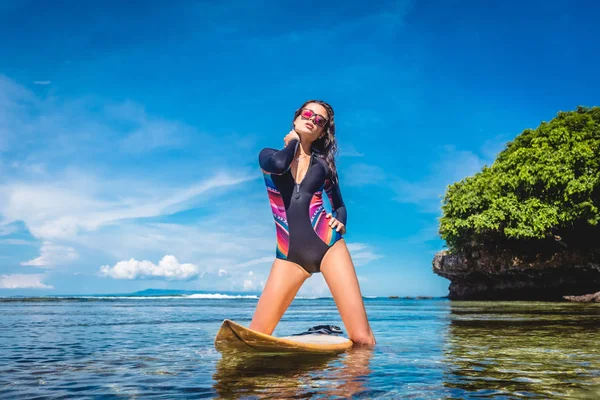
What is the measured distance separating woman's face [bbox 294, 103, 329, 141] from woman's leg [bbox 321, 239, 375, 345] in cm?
128

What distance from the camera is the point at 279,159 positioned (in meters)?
4.80

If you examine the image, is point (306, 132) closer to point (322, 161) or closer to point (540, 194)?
point (322, 161)

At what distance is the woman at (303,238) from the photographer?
16.0 ft

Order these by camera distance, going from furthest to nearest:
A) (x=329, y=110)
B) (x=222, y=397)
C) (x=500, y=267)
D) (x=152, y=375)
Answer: (x=500, y=267), (x=329, y=110), (x=152, y=375), (x=222, y=397)

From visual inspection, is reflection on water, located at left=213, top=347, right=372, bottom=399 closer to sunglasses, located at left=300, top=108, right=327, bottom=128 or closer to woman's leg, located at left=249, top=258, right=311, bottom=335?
woman's leg, located at left=249, top=258, right=311, bottom=335

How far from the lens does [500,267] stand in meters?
31.4

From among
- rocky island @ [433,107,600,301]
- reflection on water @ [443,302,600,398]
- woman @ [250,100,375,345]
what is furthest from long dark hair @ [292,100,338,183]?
rocky island @ [433,107,600,301]

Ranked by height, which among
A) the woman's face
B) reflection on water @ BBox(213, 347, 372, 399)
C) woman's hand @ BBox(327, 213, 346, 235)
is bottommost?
reflection on water @ BBox(213, 347, 372, 399)

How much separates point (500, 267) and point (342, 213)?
29387 millimetres

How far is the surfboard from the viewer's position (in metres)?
4.31

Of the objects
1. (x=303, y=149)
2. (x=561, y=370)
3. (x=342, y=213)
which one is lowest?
(x=561, y=370)

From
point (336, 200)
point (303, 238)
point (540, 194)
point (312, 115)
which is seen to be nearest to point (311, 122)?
point (312, 115)

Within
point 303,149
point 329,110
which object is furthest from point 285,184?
point 329,110

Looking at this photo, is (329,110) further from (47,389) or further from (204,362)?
(47,389)
